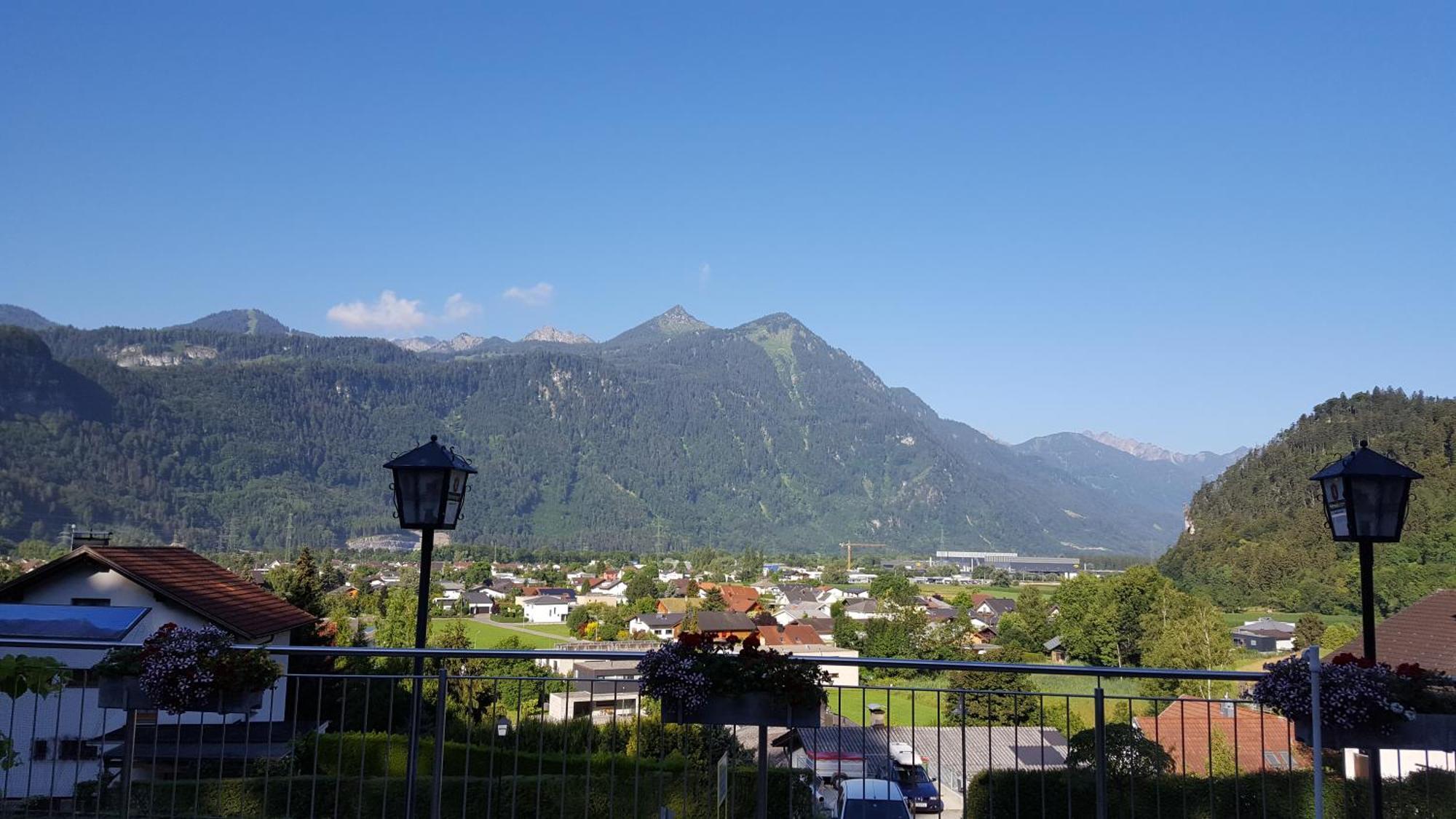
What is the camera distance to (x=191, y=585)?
1956 centimetres

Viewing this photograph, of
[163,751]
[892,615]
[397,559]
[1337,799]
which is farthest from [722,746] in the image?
[397,559]

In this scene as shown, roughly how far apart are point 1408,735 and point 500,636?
3031 inches

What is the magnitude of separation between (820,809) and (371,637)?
55425 mm

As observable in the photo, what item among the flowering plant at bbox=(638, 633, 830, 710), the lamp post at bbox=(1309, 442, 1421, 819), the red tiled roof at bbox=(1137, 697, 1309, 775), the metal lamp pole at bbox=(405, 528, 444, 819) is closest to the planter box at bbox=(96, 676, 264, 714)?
the metal lamp pole at bbox=(405, 528, 444, 819)

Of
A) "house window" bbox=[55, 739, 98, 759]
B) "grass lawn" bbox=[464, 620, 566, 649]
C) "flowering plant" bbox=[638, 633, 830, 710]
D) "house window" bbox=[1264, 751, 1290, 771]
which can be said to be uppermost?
"flowering plant" bbox=[638, 633, 830, 710]

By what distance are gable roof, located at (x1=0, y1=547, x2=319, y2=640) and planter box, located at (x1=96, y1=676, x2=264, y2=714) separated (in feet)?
42.7

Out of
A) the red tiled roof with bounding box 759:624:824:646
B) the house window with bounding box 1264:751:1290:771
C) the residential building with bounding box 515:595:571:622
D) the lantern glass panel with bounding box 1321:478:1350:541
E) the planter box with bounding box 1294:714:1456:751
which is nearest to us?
the planter box with bounding box 1294:714:1456:751

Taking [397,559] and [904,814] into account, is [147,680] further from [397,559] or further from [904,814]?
[397,559]

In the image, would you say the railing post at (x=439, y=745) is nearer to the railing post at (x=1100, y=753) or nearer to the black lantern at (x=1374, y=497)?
the railing post at (x=1100, y=753)

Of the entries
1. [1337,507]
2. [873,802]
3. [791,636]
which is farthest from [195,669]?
[791,636]

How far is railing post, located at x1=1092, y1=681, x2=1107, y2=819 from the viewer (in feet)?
17.3

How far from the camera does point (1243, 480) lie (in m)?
104

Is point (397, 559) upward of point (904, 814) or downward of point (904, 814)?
downward

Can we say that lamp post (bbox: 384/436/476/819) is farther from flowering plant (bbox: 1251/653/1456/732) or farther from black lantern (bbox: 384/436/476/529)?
flowering plant (bbox: 1251/653/1456/732)
